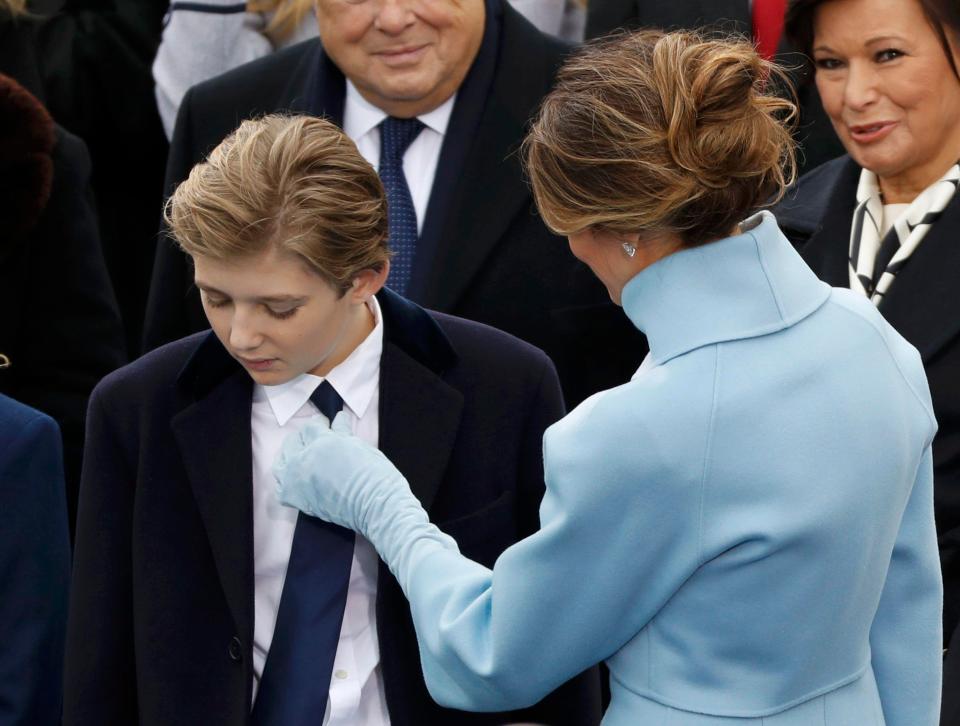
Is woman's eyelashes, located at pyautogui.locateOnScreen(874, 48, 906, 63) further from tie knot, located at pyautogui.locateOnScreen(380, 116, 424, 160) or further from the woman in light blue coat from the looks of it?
the woman in light blue coat

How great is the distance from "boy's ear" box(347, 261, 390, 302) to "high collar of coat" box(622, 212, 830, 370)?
1.70 feet

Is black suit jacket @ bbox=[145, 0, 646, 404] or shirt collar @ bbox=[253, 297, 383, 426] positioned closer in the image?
shirt collar @ bbox=[253, 297, 383, 426]

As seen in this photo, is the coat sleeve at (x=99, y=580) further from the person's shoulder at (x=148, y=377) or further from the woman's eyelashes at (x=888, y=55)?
the woman's eyelashes at (x=888, y=55)

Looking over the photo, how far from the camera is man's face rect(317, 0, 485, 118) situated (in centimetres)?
332

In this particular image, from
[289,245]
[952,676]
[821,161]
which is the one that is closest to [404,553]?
[289,245]

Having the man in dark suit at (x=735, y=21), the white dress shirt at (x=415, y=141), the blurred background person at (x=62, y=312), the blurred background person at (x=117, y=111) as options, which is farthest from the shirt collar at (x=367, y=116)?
the blurred background person at (x=117, y=111)

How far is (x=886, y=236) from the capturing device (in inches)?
131

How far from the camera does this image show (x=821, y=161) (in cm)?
393

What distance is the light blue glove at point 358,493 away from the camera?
7.34ft

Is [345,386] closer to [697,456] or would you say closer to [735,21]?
[697,456]

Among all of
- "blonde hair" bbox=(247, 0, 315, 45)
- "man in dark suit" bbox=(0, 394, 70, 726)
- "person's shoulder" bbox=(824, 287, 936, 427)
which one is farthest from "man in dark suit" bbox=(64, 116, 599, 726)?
"blonde hair" bbox=(247, 0, 315, 45)

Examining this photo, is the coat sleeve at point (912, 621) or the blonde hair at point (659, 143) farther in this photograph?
the coat sleeve at point (912, 621)

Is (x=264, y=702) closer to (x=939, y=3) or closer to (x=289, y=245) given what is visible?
(x=289, y=245)

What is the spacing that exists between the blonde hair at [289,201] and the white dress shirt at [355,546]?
0.17m
